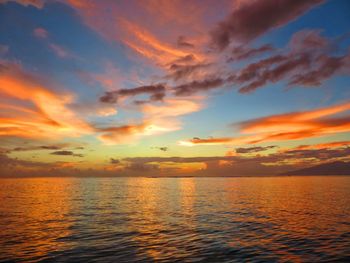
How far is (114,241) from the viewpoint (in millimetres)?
35719

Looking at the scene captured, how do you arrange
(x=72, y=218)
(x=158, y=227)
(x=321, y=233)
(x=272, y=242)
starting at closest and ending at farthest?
(x=272, y=242) < (x=321, y=233) < (x=158, y=227) < (x=72, y=218)

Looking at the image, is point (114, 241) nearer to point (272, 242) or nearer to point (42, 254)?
point (42, 254)

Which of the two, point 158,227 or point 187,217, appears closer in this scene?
point 158,227

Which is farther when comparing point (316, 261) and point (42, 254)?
point (42, 254)

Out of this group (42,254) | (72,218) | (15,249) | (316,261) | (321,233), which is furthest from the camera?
(72,218)

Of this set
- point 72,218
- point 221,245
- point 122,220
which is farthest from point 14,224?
point 221,245

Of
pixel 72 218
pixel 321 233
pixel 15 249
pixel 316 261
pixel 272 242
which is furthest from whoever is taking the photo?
pixel 72 218

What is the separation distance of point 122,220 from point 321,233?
3101 cm

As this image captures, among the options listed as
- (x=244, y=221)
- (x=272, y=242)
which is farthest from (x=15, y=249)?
(x=244, y=221)

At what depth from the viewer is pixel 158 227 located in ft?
148

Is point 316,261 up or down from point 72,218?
down

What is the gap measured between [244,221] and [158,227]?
1489 cm

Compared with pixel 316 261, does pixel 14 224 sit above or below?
above

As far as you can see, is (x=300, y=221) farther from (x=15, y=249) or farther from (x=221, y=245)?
(x=15, y=249)
